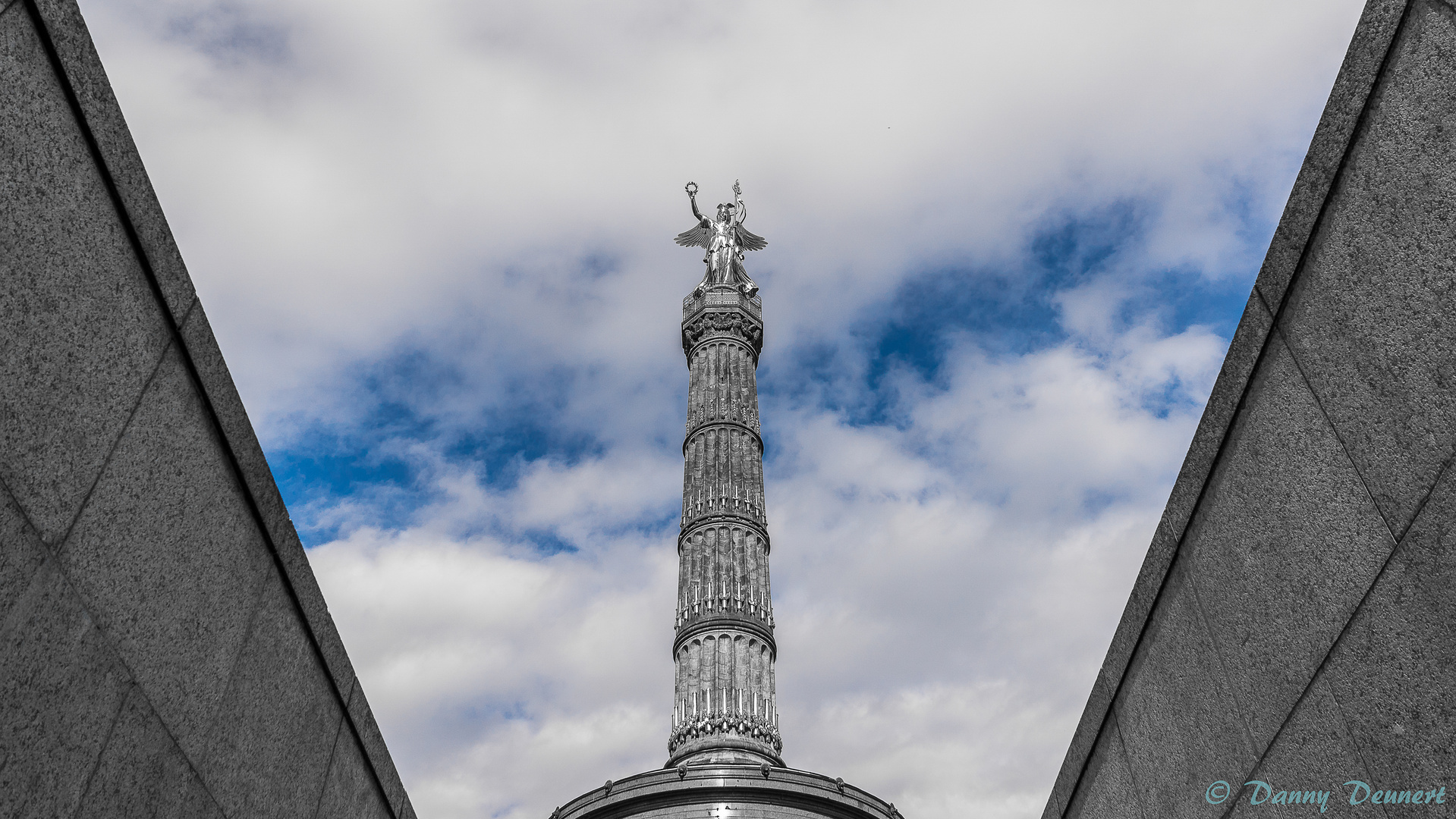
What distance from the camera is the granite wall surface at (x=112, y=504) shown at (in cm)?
362

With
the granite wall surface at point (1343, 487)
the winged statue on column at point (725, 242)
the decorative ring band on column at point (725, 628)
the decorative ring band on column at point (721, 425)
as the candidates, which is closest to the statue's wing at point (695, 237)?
the winged statue on column at point (725, 242)

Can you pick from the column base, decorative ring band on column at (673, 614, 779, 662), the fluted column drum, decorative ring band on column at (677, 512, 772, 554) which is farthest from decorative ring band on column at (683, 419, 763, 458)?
the column base

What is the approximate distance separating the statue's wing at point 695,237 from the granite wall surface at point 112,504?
2783 centimetres

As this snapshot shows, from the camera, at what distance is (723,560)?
22.6 meters

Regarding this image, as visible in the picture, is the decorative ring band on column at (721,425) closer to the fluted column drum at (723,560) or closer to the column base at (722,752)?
the fluted column drum at (723,560)

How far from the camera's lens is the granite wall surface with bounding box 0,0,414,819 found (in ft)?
11.9

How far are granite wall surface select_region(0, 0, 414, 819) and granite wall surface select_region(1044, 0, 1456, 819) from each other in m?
4.73

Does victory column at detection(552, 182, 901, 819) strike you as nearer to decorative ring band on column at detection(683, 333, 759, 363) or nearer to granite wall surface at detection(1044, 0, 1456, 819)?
decorative ring band on column at detection(683, 333, 759, 363)

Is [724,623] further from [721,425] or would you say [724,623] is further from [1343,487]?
[1343,487]

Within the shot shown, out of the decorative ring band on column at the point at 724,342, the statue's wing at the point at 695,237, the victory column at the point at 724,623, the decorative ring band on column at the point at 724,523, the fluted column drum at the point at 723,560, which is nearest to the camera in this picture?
the victory column at the point at 724,623

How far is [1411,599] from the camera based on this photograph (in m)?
3.89

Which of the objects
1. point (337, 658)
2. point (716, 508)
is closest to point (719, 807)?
point (716, 508)

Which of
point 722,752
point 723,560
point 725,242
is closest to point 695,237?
point 725,242

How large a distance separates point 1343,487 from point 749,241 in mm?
29457
